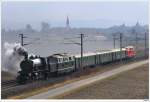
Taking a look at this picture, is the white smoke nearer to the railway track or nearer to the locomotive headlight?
the locomotive headlight

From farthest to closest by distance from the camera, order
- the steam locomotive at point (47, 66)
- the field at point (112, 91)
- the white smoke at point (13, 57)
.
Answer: the white smoke at point (13, 57), the steam locomotive at point (47, 66), the field at point (112, 91)

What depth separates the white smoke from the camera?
41.0 metres

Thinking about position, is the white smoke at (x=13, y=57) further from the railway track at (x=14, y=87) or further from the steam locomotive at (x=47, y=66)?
the railway track at (x=14, y=87)

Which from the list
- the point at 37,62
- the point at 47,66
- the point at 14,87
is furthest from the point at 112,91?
the point at 47,66

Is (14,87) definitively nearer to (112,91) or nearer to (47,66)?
(47,66)

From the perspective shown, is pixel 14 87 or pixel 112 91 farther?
pixel 14 87

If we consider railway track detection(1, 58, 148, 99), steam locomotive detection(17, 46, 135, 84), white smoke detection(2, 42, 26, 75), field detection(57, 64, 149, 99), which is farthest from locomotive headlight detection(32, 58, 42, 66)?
field detection(57, 64, 149, 99)

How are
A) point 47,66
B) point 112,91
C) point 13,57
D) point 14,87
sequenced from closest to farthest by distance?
point 112,91, point 14,87, point 47,66, point 13,57

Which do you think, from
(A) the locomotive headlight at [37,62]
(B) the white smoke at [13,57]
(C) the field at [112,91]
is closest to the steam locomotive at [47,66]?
(A) the locomotive headlight at [37,62]

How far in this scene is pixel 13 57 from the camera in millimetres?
43344

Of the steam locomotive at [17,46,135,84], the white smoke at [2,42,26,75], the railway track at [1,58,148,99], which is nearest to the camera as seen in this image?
the railway track at [1,58,148,99]

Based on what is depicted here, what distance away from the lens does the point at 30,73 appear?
127 feet

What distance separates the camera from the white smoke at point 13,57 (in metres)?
41.0

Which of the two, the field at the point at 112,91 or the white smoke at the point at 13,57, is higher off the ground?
the white smoke at the point at 13,57
